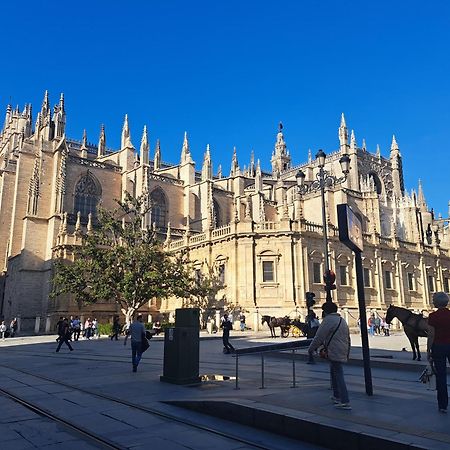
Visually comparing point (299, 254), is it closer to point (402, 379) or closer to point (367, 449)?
point (402, 379)

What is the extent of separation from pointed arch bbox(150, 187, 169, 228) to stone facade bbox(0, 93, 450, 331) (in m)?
0.11

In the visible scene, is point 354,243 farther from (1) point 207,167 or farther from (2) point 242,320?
(1) point 207,167

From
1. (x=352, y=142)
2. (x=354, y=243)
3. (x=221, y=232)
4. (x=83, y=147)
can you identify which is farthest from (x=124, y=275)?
(x=352, y=142)

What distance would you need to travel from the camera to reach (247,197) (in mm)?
47812

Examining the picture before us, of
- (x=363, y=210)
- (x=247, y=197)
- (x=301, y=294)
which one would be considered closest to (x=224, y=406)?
(x=301, y=294)

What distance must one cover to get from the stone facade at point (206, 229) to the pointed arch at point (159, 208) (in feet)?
0.35

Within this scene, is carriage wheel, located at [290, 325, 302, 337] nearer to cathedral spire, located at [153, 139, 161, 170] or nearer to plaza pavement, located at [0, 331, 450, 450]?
plaza pavement, located at [0, 331, 450, 450]

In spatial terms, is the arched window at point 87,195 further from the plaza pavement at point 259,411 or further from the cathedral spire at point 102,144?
the plaza pavement at point 259,411

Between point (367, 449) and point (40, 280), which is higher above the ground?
point (40, 280)

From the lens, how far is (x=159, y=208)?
45875 millimetres

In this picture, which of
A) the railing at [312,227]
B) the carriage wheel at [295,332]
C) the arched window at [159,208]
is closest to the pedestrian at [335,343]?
the carriage wheel at [295,332]

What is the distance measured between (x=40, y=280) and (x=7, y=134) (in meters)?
28.5

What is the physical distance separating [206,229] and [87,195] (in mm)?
13505

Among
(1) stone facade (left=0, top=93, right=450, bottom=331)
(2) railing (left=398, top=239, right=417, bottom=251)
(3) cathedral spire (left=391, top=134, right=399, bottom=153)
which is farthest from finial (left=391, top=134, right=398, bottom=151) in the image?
(2) railing (left=398, top=239, right=417, bottom=251)
